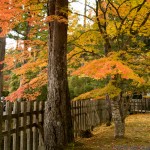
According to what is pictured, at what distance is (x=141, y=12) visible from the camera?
8.91 meters

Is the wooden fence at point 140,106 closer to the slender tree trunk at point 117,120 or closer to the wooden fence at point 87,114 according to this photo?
the wooden fence at point 87,114

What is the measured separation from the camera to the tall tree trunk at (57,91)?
7.25 metres

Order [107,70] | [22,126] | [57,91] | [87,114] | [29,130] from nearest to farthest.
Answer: [107,70] < [22,126] < [29,130] < [57,91] < [87,114]

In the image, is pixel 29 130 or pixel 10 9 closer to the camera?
pixel 29 130

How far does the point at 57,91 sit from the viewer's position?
7422 millimetres

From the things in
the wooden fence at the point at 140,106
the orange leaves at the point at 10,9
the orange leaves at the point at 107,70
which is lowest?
the wooden fence at the point at 140,106

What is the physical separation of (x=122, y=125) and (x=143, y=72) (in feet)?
7.21

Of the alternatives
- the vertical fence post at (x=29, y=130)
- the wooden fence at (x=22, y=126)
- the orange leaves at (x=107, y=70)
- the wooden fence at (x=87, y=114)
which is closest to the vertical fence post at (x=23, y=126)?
the wooden fence at (x=22, y=126)

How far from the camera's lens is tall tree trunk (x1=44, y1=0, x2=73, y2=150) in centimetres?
725

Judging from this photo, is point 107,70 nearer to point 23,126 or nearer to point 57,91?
point 57,91

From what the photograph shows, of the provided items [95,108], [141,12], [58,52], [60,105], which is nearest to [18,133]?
[60,105]

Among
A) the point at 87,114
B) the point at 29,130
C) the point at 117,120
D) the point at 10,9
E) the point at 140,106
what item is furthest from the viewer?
the point at 140,106

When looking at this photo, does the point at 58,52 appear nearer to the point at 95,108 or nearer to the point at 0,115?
the point at 0,115

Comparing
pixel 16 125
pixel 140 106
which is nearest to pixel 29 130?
pixel 16 125
